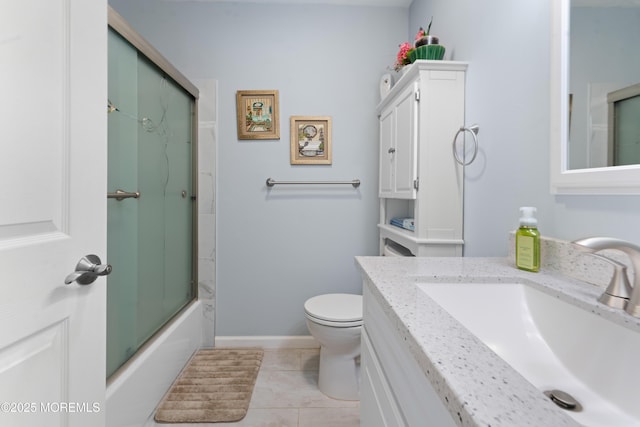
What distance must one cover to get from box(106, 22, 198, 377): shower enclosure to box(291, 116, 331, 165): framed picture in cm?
71

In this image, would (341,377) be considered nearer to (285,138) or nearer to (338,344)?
(338,344)

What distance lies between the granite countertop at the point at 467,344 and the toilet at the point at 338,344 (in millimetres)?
697

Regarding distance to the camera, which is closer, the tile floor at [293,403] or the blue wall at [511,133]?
the blue wall at [511,133]

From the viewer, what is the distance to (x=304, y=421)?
1.35m

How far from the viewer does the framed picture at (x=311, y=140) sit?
2012 millimetres

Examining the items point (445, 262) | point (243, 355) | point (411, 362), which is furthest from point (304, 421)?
point (411, 362)

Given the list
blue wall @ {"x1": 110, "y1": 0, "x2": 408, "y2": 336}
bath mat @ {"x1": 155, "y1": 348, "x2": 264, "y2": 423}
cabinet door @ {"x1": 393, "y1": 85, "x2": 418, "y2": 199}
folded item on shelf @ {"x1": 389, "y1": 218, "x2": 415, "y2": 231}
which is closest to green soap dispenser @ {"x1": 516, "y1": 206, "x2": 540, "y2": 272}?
cabinet door @ {"x1": 393, "y1": 85, "x2": 418, "y2": 199}

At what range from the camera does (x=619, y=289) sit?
542mm

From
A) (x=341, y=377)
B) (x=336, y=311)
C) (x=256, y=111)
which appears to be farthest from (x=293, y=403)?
(x=256, y=111)

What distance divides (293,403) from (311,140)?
1.56 meters

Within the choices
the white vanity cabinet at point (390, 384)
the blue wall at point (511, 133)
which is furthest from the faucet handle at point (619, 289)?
the white vanity cabinet at point (390, 384)

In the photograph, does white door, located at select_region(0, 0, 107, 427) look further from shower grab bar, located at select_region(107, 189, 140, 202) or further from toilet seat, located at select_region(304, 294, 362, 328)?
toilet seat, located at select_region(304, 294, 362, 328)

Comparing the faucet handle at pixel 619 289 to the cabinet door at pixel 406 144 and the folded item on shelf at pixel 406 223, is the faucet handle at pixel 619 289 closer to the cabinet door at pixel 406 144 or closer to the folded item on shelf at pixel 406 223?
the cabinet door at pixel 406 144

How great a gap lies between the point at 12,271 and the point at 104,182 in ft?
0.99
